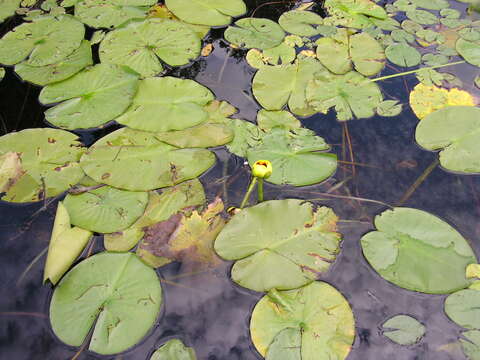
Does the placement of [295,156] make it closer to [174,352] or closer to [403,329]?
[403,329]

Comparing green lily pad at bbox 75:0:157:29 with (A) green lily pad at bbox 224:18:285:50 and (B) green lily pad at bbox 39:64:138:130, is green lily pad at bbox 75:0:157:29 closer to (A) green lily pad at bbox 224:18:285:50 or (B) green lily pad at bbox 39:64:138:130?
(B) green lily pad at bbox 39:64:138:130

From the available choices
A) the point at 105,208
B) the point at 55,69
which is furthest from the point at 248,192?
the point at 55,69

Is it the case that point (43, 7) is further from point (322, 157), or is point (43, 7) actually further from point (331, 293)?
point (331, 293)

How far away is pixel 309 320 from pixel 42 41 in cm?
261

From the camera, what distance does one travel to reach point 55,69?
2.61 meters

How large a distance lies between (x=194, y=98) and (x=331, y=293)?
1.43m

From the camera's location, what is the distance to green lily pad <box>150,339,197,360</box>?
152 cm

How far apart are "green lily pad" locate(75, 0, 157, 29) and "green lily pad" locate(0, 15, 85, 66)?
10 centimetres

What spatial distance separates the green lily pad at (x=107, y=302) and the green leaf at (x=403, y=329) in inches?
38.7

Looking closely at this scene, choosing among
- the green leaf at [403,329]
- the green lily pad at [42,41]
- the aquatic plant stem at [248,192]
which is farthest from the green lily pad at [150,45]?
the green leaf at [403,329]

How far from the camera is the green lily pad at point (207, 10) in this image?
3041mm

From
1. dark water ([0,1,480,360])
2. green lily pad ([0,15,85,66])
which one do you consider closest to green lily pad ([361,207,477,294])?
dark water ([0,1,480,360])

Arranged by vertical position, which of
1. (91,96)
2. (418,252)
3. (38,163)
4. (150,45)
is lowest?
(418,252)

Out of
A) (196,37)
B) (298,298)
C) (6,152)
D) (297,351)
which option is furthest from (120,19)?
(297,351)
